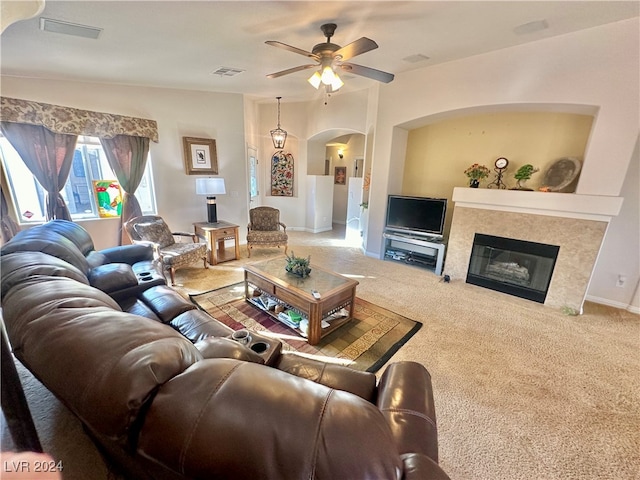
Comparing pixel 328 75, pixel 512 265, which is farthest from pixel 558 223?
pixel 328 75

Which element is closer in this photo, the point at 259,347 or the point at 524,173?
the point at 259,347

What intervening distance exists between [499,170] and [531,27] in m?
1.69

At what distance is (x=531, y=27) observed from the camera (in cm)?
270

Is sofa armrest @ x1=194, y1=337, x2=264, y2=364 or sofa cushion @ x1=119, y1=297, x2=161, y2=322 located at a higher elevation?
sofa armrest @ x1=194, y1=337, x2=264, y2=364

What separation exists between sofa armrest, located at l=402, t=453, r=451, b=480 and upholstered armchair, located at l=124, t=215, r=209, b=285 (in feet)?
12.0

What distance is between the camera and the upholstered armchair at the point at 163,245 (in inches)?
143

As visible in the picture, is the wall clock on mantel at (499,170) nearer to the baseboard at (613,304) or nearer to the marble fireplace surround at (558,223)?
the marble fireplace surround at (558,223)

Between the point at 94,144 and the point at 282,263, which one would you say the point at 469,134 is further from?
the point at 94,144

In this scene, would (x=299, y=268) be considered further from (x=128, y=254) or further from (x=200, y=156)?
(x=200, y=156)

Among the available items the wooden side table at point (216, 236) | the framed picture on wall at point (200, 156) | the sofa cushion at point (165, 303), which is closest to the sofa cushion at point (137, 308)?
the sofa cushion at point (165, 303)

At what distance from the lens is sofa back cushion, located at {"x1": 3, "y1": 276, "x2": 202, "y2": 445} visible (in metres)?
0.63

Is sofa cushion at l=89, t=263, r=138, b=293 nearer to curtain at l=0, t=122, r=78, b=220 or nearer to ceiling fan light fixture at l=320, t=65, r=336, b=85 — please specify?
curtain at l=0, t=122, r=78, b=220

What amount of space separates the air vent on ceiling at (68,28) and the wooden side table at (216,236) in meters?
2.59

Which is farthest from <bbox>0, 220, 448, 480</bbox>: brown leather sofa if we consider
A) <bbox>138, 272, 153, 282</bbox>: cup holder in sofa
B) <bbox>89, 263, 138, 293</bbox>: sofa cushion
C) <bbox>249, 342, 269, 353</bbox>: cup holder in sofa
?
<bbox>138, 272, 153, 282</bbox>: cup holder in sofa
